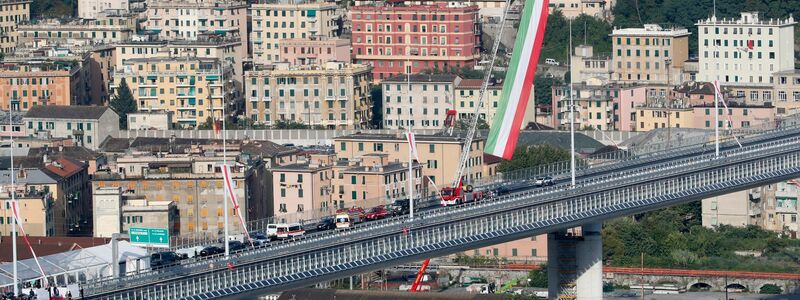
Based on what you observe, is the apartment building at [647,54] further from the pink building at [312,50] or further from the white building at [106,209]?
the white building at [106,209]

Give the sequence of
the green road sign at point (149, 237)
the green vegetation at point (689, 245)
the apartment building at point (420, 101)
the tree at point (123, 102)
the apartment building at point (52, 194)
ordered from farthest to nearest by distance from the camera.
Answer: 1. the apartment building at point (420, 101)
2. the tree at point (123, 102)
3. the green vegetation at point (689, 245)
4. the apartment building at point (52, 194)
5. the green road sign at point (149, 237)

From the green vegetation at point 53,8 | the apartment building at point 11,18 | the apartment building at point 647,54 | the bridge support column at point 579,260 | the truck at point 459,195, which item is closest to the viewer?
the truck at point 459,195

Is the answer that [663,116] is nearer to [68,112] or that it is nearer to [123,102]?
[123,102]

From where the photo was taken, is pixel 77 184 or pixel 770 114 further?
pixel 770 114

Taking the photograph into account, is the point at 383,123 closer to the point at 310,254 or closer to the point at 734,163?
the point at 734,163

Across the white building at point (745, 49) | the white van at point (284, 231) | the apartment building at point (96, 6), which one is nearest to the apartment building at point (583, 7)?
the white building at point (745, 49)

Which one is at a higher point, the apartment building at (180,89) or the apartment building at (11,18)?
the apartment building at (11,18)

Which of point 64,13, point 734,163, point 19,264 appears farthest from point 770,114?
point 19,264
